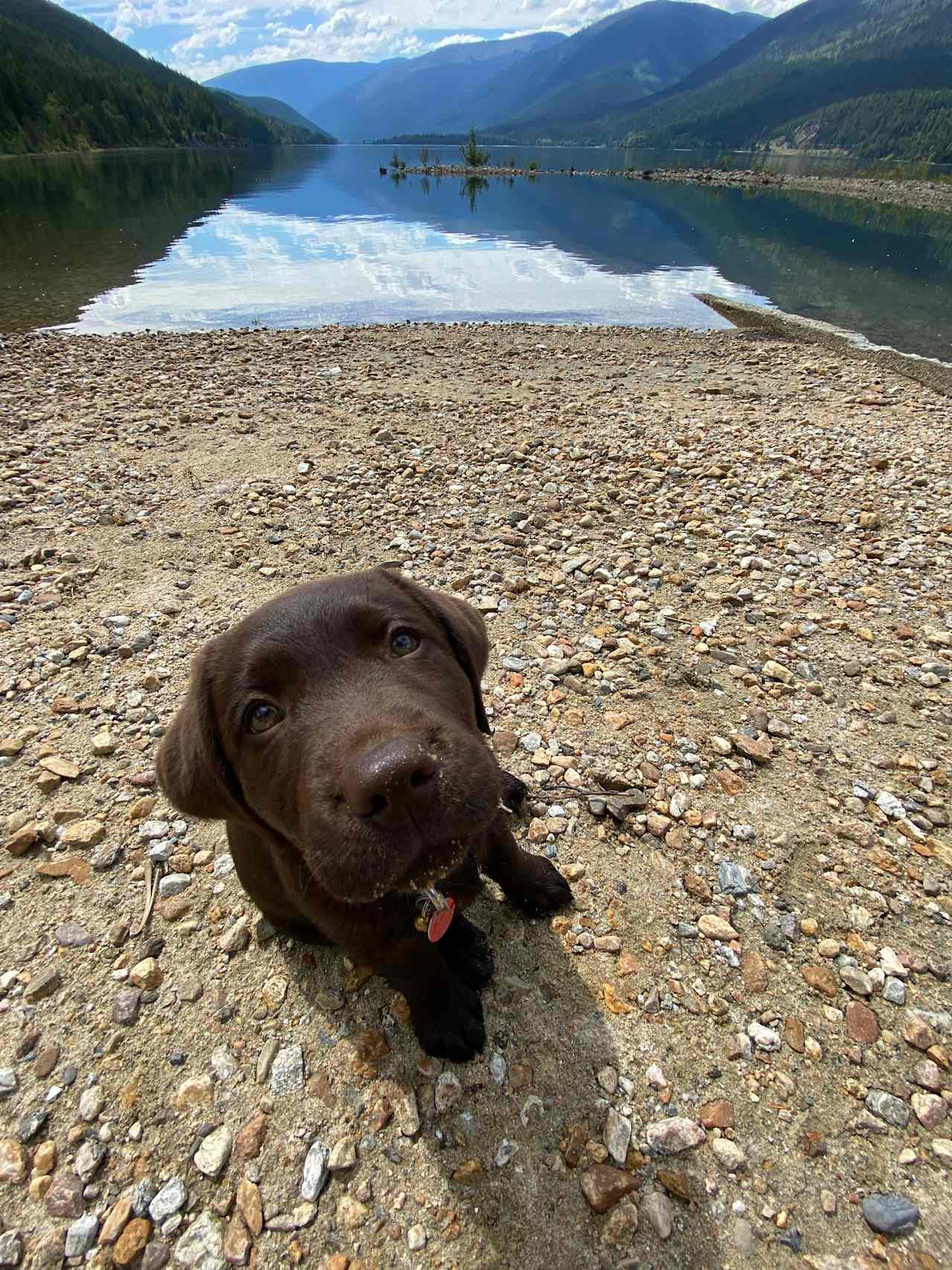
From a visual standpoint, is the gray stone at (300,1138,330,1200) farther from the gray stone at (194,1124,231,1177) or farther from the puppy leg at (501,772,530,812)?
the puppy leg at (501,772,530,812)

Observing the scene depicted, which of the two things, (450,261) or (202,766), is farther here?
(450,261)

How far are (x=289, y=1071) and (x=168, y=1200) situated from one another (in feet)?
2.04

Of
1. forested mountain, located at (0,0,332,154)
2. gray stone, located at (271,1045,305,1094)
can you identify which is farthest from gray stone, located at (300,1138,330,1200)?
forested mountain, located at (0,0,332,154)

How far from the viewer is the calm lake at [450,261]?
831 inches

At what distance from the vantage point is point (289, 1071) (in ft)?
10.2

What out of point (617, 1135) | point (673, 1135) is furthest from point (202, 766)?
point (673, 1135)

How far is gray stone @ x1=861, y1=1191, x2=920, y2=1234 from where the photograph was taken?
245cm

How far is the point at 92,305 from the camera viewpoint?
68.7 feet

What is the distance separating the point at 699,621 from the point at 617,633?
812 mm

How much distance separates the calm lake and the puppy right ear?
19.4 meters

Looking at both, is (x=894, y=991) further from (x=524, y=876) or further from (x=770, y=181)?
(x=770, y=181)

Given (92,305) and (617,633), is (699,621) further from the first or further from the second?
(92,305)

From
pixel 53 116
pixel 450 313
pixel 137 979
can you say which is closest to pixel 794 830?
pixel 137 979

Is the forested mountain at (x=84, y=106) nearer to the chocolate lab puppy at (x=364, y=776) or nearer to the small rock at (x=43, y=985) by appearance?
the small rock at (x=43, y=985)
